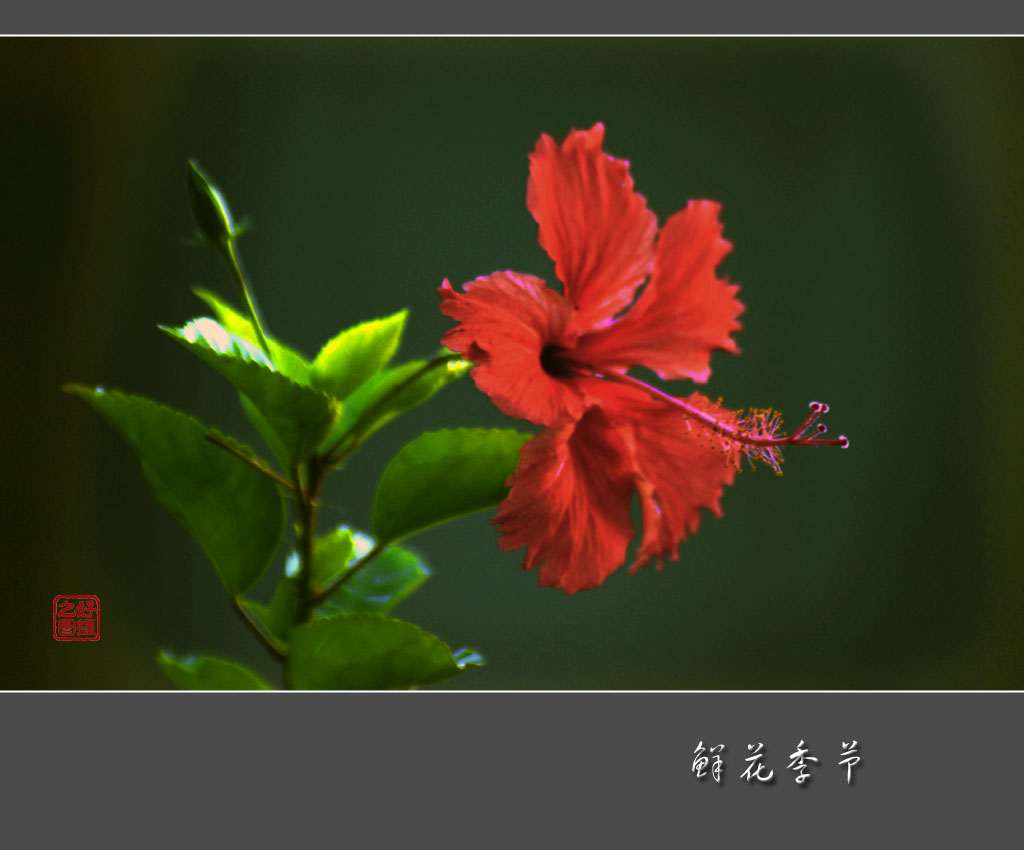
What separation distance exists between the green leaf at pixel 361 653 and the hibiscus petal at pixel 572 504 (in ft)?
0.22

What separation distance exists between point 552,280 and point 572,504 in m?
0.67

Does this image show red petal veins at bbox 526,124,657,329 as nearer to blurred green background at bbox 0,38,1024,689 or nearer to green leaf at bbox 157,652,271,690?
green leaf at bbox 157,652,271,690

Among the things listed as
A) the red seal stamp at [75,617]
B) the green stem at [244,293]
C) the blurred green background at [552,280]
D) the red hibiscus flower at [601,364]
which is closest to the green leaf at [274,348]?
the green stem at [244,293]

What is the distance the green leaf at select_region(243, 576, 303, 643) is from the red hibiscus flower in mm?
129

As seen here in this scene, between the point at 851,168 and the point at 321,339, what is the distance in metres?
0.72

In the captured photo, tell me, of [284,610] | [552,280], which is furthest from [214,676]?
[552,280]

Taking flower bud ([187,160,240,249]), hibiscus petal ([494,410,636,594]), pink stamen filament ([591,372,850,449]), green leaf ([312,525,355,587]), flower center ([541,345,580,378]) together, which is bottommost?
green leaf ([312,525,355,587])

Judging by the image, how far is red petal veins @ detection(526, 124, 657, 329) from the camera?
443 mm

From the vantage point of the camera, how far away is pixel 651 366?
469 mm

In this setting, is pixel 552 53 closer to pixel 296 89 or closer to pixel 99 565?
pixel 296 89

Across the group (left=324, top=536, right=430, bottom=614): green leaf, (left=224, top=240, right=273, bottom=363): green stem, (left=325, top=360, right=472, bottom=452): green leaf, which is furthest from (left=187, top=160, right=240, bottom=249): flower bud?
(left=324, top=536, right=430, bottom=614): green leaf

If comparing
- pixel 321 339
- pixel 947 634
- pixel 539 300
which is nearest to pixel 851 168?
pixel 947 634

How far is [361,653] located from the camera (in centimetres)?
44

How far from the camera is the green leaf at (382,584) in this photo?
21.3 inches
